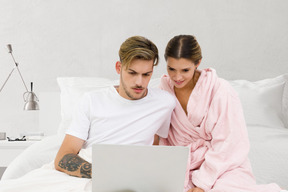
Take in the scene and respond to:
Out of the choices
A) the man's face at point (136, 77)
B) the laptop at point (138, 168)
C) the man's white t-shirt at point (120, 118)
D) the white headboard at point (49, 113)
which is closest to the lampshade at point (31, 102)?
the white headboard at point (49, 113)

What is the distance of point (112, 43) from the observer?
2539 millimetres

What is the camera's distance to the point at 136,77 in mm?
1388

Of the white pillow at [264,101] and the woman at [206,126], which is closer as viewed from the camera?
the woman at [206,126]

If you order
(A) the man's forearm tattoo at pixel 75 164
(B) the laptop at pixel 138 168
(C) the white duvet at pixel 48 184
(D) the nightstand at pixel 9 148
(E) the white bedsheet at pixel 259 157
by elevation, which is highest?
(B) the laptop at pixel 138 168

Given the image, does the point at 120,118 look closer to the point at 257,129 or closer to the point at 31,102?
the point at 257,129

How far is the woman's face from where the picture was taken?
138cm

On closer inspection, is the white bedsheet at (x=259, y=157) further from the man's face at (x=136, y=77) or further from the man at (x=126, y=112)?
the man's face at (x=136, y=77)

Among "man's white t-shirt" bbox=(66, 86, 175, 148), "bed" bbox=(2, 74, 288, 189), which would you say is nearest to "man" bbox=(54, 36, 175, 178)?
"man's white t-shirt" bbox=(66, 86, 175, 148)

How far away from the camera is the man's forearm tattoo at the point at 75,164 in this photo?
4.01 ft

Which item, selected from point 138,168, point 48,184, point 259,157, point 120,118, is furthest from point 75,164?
point 259,157

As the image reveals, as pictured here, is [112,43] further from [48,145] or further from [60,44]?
[48,145]

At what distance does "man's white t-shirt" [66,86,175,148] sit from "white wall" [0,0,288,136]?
3.53 ft

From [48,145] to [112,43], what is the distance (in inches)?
40.6

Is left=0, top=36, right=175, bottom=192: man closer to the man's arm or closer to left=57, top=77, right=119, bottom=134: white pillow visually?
the man's arm
